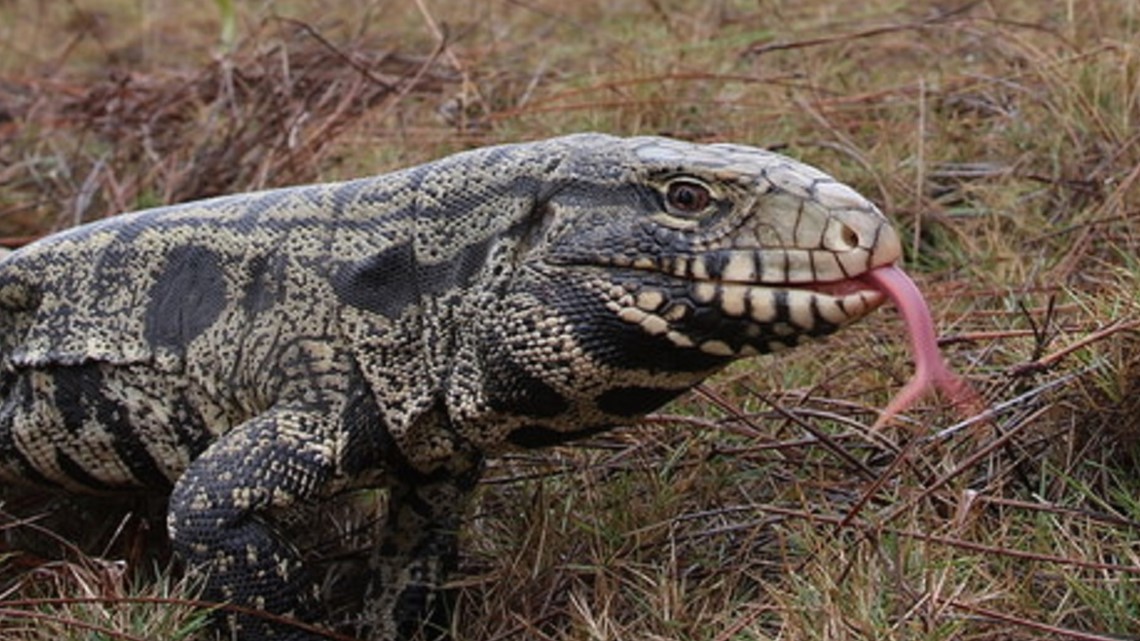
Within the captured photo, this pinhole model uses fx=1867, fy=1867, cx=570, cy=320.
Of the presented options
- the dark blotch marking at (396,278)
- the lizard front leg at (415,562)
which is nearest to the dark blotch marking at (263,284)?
the dark blotch marking at (396,278)

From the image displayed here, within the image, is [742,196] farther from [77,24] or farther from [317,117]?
[77,24]

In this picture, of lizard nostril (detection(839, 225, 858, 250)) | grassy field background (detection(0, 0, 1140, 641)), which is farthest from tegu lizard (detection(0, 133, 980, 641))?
grassy field background (detection(0, 0, 1140, 641))

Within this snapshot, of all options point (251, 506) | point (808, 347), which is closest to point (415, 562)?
point (251, 506)

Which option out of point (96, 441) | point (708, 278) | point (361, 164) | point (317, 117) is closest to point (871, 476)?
point (708, 278)

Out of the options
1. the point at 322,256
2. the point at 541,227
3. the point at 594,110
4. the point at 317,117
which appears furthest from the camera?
the point at 317,117

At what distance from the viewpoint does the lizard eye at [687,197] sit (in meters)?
3.40

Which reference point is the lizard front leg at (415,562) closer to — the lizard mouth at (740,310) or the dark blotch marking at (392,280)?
the dark blotch marking at (392,280)

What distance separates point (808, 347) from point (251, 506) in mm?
1979

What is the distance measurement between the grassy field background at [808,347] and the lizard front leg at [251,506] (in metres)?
0.10

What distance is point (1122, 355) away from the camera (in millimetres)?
3932

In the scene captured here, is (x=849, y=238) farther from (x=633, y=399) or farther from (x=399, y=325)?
(x=399, y=325)

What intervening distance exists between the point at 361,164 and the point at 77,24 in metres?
4.96

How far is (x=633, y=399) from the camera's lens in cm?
353

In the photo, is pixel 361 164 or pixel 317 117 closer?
pixel 361 164
